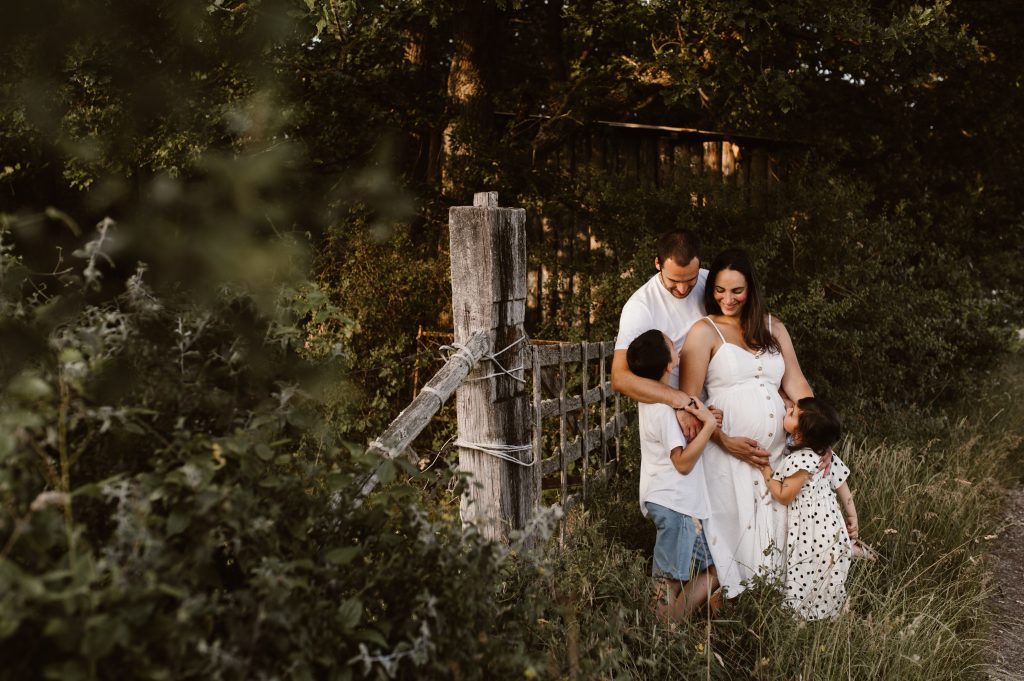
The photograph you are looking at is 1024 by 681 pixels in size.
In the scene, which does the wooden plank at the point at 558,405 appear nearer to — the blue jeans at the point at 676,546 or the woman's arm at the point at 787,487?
the blue jeans at the point at 676,546

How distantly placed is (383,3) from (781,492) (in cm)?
582

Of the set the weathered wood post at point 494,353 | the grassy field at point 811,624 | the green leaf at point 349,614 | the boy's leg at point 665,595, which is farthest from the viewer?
the weathered wood post at point 494,353

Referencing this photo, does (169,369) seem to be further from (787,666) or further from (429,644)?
(787,666)

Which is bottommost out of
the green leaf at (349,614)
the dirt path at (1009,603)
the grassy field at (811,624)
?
the dirt path at (1009,603)

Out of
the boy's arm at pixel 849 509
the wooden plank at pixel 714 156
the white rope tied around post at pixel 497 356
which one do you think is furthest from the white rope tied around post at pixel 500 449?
the wooden plank at pixel 714 156

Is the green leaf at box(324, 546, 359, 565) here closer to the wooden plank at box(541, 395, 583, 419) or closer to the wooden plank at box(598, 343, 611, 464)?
the wooden plank at box(541, 395, 583, 419)

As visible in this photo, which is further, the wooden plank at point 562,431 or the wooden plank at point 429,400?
the wooden plank at point 562,431

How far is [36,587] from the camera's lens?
49.5 inches

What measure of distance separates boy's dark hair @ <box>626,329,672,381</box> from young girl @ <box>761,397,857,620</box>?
A: 652mm

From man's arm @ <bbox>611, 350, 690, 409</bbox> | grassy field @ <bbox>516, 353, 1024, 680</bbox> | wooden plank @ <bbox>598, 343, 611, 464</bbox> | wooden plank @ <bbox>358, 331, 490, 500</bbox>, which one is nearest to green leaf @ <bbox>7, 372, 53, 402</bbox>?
wooden plank @ <bbox>358, 331, 490, 500</bbox>

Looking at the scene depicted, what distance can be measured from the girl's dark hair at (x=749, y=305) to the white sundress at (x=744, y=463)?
0.19 ft

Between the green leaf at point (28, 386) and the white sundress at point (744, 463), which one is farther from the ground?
the green leaf at point (28, 386)

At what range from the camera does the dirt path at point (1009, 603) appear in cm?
418

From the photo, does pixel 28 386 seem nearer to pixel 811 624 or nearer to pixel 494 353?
pixel 494 353
